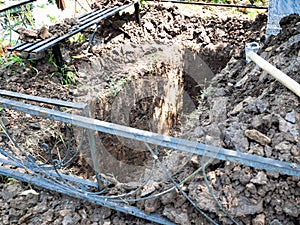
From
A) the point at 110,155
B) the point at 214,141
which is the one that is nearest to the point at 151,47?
the point at 110,155

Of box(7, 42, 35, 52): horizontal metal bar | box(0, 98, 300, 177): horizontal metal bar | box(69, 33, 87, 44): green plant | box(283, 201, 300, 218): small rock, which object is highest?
box(0, 98, 300, 177): horizontal metal bar

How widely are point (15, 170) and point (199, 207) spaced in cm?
150

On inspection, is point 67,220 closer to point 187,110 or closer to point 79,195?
point 79,195

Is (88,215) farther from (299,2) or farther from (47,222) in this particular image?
(299,2)

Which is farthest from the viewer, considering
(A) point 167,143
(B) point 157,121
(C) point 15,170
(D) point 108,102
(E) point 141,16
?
(E) point 141,16

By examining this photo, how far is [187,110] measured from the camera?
5312 millimetres

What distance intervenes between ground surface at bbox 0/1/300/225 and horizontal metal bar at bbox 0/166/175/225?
52mm

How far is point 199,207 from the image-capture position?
1.86 m

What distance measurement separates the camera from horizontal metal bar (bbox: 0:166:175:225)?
1958 mm

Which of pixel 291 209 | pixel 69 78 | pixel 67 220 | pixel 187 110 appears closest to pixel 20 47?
pixel 69 78

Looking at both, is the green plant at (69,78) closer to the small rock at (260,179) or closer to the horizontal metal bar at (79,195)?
the horizontal metal bar at (79,195)

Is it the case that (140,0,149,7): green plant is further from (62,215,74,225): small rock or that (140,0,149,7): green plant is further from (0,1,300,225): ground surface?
(62,215,74,225): small rock

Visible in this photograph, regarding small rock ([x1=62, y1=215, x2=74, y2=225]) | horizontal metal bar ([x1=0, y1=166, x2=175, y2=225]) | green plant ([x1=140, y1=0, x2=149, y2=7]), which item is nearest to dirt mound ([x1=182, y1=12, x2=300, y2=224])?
horizontal metal bar ([x1=0, y1=166, x2=175, y2=225])

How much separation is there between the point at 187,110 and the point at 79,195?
343cm
